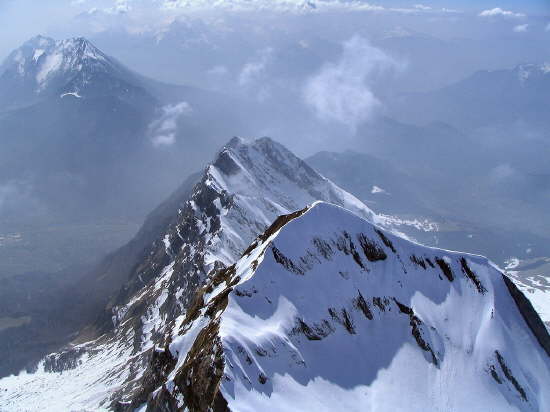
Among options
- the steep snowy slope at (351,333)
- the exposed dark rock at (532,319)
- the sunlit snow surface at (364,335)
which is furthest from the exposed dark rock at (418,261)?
the exposed dark rock at (532,319)

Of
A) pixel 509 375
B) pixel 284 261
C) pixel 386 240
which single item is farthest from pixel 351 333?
pixel 509 375

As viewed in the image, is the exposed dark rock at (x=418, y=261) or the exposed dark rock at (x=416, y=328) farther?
the exposed dark rock at (x=418, y=261)

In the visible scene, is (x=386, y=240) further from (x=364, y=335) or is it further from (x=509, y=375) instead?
(x=509, y=375)

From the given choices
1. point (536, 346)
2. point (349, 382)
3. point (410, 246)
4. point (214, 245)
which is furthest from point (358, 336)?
point (214, 245)

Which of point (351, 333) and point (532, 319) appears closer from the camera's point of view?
point (351, 333)

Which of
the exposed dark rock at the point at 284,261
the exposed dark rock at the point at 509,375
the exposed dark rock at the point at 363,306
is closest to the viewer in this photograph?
the exposed dark rock at the point at 509,375

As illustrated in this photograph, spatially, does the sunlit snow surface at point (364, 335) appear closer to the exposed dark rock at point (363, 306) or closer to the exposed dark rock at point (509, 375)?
the exposed dark rock at point (363, 306)

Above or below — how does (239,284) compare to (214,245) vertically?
below

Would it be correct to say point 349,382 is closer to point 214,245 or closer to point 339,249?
point 339,249
